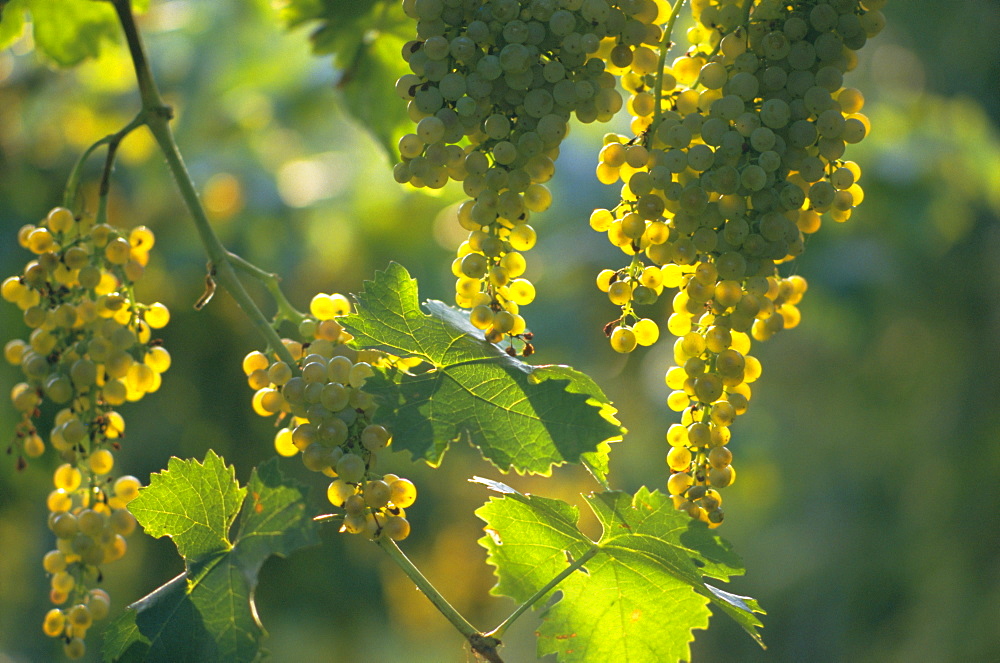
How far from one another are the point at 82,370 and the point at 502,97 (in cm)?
31

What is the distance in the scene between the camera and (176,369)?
2.05m

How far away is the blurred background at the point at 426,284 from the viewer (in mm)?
2051

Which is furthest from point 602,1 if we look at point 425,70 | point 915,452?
point 915,452

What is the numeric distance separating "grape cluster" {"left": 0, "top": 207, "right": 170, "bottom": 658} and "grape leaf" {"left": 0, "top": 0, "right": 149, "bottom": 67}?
237 mm

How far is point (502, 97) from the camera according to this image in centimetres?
44

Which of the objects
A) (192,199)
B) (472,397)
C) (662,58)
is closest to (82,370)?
(192,199)

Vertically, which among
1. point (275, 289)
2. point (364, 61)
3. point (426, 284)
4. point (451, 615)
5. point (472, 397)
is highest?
point (426, 284)

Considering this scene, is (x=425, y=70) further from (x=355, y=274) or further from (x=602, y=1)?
(x=355, y=274)

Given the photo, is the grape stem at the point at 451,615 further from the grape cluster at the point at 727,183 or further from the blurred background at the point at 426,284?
the blurred background at the point at 426,284

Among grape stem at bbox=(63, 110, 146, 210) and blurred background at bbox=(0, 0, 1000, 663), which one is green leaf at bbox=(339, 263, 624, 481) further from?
blurred background at bbox=(0, 0, 1000, 663)

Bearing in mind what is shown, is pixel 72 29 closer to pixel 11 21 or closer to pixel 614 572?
pixel 11 21

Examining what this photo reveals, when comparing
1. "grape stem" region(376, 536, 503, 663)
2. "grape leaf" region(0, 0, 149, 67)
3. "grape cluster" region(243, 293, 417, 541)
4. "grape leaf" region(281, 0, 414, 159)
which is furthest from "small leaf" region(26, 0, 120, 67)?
"grape stem" region(376, 536, 503, 663)

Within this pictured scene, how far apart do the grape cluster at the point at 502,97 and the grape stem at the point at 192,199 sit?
123 millimetres

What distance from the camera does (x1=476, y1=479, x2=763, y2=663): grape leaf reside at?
44 cm
